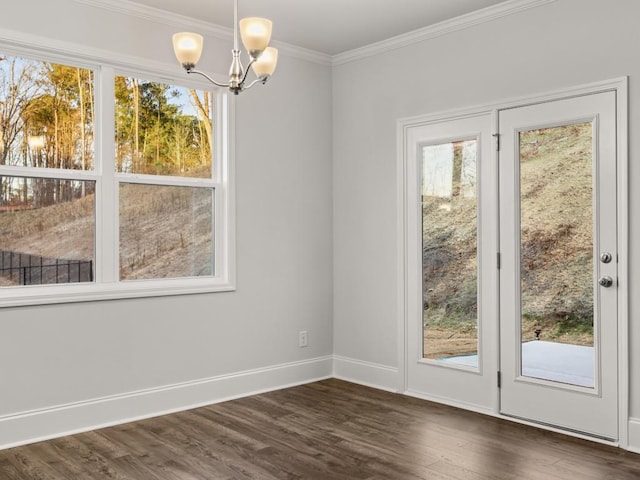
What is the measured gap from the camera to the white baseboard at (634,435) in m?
3.30

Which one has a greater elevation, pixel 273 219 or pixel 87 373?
pixel 273 219

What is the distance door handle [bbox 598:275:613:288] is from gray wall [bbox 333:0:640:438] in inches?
4.5

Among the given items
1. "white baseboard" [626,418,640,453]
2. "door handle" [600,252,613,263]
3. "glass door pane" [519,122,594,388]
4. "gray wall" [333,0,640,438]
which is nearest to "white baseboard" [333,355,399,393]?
"gray wall" [333,0,640,438]

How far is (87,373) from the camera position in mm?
3715

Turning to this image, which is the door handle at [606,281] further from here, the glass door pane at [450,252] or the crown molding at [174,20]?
the crown molding at [174,20]

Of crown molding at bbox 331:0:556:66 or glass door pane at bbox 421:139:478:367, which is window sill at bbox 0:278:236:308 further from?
crown molding at bbox 331:0:556:66

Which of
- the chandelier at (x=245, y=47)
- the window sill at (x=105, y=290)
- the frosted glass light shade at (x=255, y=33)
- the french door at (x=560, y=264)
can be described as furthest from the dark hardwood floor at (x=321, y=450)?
the frosted glass light shade at (x=255, y=33)

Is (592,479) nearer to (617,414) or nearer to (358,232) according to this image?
(617,414)

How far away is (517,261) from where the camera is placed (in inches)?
152

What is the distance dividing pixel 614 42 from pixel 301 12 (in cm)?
201

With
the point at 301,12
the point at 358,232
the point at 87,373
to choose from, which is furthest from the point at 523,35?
the point at 87,373

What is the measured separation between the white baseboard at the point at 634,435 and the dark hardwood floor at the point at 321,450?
0.29ft

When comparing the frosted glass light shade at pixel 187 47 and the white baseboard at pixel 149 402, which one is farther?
the white baseboard at pixel 149 402

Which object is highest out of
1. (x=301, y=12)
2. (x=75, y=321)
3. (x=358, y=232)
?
(x=301, y=12)
